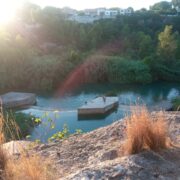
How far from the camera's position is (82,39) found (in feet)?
80.5

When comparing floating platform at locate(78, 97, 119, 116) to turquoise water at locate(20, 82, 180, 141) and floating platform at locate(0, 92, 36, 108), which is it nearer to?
turquoise water at locate(20, 82, 180, 141)

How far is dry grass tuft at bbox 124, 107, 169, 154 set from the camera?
6.11 feet

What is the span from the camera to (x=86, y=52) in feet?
76.5

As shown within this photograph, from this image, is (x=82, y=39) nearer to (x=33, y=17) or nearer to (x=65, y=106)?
(x=33, y=17)

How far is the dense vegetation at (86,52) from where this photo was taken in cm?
1872

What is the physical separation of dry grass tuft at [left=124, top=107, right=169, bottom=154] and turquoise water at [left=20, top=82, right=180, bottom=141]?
7549 mm

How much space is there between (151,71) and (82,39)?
622 centimetres

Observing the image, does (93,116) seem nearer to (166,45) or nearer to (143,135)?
(143,135)

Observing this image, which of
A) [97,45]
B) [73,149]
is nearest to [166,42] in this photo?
[97,45]

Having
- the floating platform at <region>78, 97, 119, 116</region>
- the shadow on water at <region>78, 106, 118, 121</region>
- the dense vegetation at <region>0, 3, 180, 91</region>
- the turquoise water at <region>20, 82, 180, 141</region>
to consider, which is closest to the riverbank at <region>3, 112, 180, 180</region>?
the turquoise water at <region>20, 82, 180, 141</region>

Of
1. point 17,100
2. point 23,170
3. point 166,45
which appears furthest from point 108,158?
point 166,45

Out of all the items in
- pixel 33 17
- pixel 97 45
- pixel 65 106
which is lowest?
pixel 65 106

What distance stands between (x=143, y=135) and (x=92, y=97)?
1415 centimetres

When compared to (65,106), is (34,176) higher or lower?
higher
